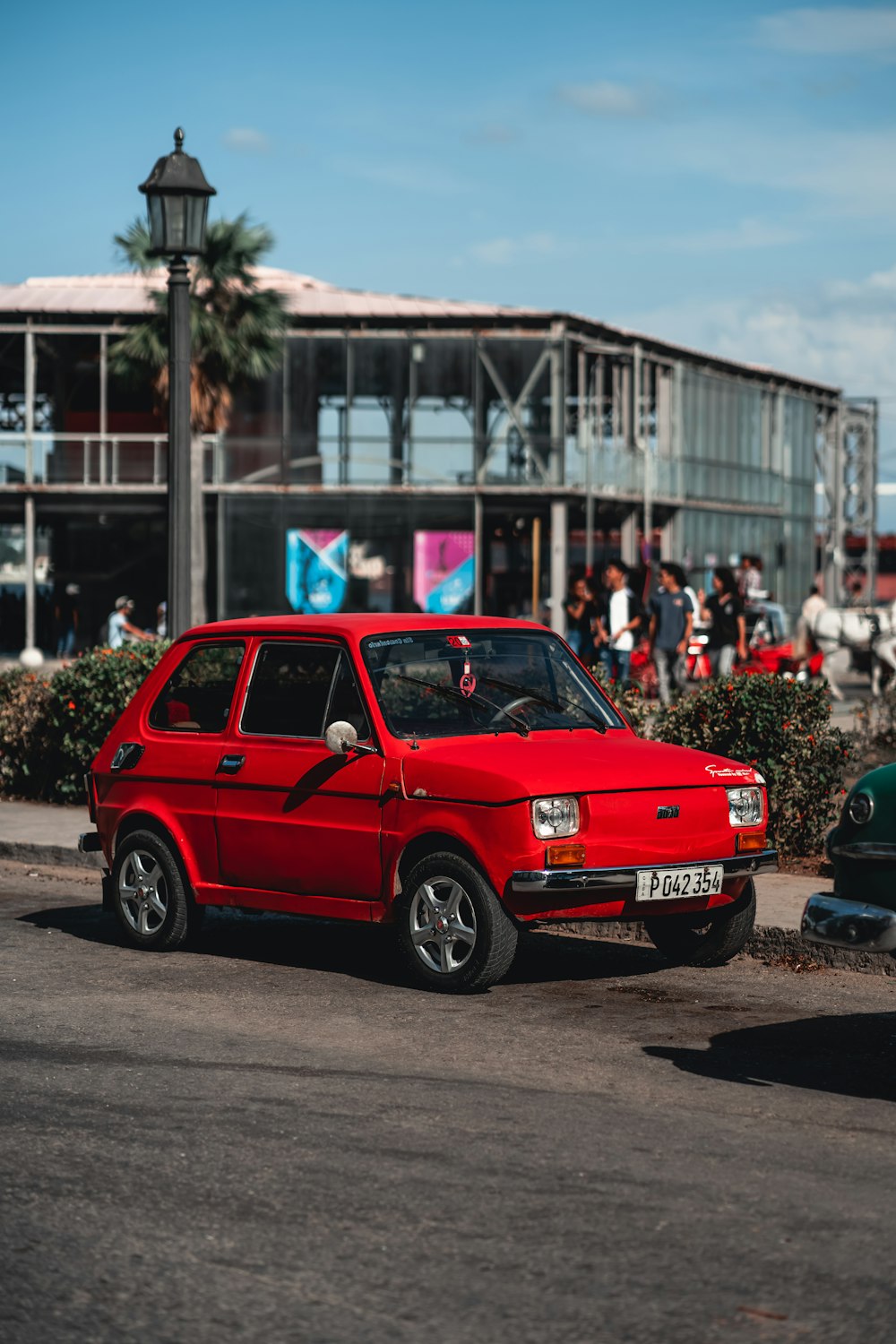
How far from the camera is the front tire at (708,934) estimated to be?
873 centimetres

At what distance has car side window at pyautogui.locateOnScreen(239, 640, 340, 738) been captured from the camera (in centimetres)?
894

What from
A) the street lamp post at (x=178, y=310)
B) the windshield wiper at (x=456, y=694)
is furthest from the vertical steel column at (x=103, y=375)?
the windshield wiper at (x=456, y=694)

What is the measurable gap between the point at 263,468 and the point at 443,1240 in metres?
39.1

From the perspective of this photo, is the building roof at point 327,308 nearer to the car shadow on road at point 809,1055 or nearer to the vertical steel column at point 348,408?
the vertical steel column at point 348,408

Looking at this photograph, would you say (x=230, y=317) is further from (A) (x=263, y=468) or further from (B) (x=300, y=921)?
(B) (x=300, y=921)

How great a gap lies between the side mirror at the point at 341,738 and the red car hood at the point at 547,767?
293 millimetres

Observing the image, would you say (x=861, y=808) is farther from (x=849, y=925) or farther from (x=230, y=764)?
(x=230, y=764)

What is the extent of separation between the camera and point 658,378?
48750 millimetres

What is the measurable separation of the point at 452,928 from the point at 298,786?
1.17 m

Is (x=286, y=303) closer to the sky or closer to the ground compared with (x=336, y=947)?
closer to the sky

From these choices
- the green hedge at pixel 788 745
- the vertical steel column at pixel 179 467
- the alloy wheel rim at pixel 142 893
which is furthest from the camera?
the vertical steel column at pixel 179 467

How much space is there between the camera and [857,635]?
28297mm

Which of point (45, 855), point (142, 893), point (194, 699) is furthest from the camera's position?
point (45, 855)

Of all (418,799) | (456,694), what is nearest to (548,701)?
(456,694)
